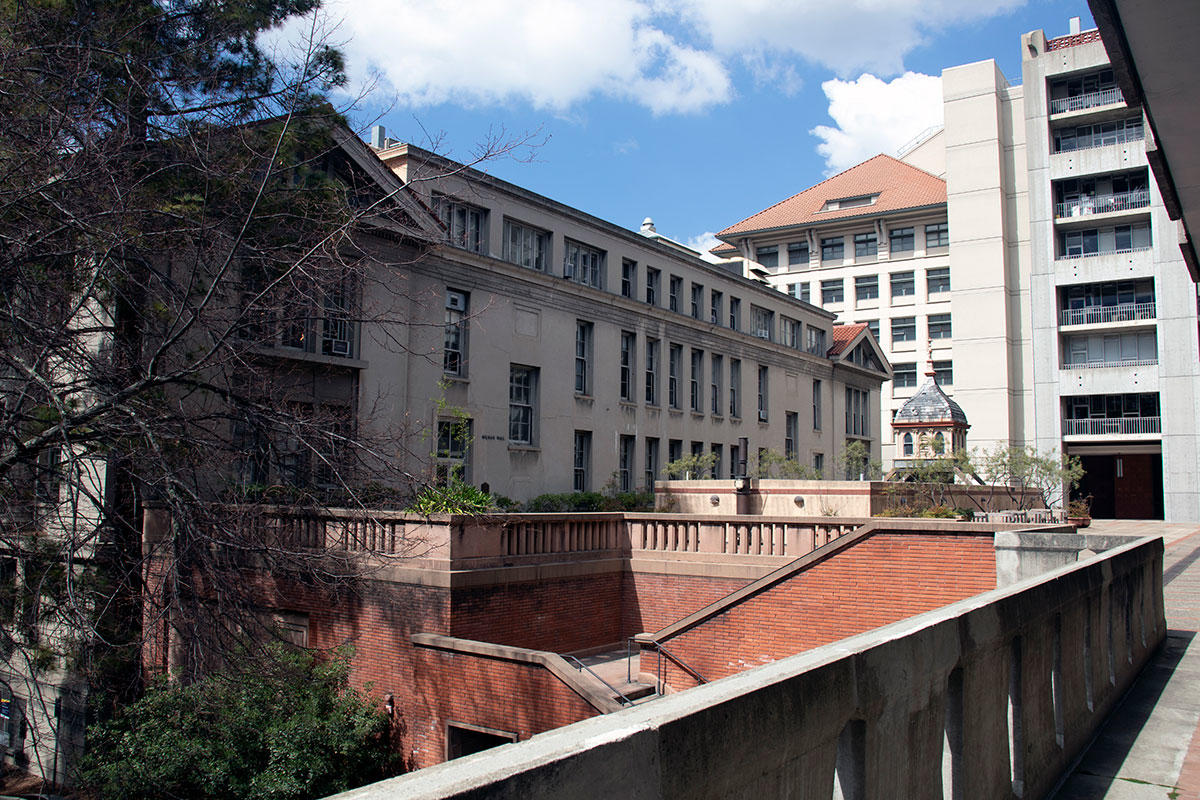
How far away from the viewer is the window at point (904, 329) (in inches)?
2859

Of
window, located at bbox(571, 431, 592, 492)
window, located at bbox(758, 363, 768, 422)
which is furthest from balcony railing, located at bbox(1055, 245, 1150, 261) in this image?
window, located at bbox(571, 431, 592, 492)

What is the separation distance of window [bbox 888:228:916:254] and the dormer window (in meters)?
3.10

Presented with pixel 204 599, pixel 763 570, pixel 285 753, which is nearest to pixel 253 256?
pixel 204 599

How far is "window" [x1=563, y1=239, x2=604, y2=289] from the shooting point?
34.8 metres

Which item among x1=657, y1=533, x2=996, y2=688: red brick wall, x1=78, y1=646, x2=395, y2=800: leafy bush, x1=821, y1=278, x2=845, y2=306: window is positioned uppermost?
x1=821, y1=278, x2=845, y2=306: window

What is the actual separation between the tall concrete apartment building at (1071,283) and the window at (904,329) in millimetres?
6574

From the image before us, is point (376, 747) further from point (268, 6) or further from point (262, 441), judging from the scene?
point (268, 6)

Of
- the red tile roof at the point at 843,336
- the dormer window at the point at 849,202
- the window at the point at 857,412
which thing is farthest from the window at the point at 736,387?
the dormer window at the point at 849,202

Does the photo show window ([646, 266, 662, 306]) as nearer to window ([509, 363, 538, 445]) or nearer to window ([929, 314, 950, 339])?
window ([509, 363, 538, 445])

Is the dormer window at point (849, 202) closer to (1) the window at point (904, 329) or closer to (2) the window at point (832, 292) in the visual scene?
(2) the window at point (832, 292)

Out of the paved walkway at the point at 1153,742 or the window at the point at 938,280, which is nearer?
the paved walkway at the point at 1153,742

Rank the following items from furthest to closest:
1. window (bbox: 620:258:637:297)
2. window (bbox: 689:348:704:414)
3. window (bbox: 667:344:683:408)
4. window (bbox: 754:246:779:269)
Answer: window (bbox: 754:246:779:269), window (bbox: 689:348:704:414), window (bbox: 667:344:683:408), window (bbox: 620:258:637:297)

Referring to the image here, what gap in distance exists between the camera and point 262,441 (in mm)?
13711

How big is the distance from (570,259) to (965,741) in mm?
31006
